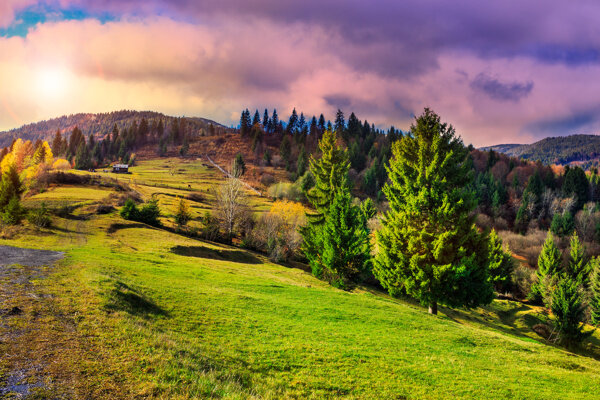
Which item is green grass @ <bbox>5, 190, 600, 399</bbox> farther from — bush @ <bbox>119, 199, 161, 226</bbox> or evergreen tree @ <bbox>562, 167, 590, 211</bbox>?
evergreen tree @ <bbox>562, 167, 590, 211</bbox>

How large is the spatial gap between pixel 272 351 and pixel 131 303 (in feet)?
19.7

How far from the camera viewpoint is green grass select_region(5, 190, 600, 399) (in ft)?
21.1

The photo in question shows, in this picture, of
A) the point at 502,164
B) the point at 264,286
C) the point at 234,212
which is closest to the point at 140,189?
the point at 234,212

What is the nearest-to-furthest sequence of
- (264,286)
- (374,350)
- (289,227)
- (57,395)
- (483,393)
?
(57,395), (483,393), (374,350), (264,286), (289,227)

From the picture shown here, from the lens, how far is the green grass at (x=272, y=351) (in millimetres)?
6441

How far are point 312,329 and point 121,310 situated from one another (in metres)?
7.91

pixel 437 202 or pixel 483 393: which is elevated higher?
pixel 437 202

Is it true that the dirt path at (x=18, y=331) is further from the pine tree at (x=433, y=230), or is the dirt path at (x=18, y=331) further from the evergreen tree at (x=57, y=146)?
the evergreen tree at (x=57, y=146)

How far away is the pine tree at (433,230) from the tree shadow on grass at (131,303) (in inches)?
671

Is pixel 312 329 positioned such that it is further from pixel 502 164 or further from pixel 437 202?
pixel 502 164

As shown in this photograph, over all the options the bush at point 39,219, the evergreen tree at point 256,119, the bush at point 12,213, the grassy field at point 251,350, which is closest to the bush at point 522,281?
the grassy field at point 251,350

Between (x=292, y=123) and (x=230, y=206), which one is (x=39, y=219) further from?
(x=292, y=123)

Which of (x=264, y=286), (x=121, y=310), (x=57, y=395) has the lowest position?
(x=264, y=286)

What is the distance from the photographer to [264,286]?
874 inches
